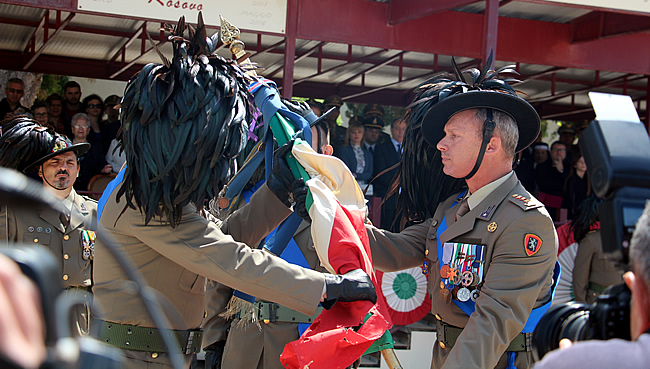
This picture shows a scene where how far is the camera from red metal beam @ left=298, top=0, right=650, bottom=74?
21.3 ft

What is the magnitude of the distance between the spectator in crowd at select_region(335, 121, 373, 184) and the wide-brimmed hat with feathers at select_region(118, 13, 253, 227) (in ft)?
16.4

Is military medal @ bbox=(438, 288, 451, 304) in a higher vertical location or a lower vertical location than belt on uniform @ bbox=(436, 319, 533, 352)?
higher

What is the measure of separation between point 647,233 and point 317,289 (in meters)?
1.38

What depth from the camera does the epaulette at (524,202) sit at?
9.02 ft

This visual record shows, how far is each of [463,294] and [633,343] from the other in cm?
159

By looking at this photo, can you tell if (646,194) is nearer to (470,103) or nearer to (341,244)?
(341,244)

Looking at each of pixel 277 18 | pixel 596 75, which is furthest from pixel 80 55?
pixel 596 75

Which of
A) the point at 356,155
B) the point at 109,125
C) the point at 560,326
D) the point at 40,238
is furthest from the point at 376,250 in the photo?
the point at 109,125

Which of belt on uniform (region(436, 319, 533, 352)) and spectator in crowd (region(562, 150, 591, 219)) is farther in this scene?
spectator in crowd (region(562, 150, 591, 219))

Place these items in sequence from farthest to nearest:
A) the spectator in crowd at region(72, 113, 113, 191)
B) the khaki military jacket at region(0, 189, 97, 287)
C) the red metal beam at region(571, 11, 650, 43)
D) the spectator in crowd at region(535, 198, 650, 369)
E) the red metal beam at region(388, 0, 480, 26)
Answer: the red metal beam at region(571, 11, 650, 43) → the spectator in crowd at region(72, 113, 113, 191) → the red metal beam at region(388, 0, 480, 26) → the khaki military jacket at region(0, 189, 97, 287) → the spectator in crowd at region(535, 198, 650, 369)

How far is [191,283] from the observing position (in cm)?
259

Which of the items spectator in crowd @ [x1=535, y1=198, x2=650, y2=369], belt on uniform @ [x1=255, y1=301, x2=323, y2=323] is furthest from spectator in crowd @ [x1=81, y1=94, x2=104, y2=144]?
spectator in crowd @ [x1=535, y1=198, x2=650, y2=369]

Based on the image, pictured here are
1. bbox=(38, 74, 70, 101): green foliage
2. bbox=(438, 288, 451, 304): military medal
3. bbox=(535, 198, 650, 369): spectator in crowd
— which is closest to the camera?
bbox=(535, 198, 650, 369): spectator in crowd

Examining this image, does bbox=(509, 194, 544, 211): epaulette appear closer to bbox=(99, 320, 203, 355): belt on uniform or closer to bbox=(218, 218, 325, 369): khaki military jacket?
bbox=(218, 218, 325, 369): khaki military jacket
